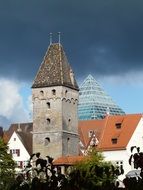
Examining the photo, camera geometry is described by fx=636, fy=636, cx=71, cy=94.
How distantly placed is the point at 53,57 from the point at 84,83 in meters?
111

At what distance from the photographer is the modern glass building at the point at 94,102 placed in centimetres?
17288

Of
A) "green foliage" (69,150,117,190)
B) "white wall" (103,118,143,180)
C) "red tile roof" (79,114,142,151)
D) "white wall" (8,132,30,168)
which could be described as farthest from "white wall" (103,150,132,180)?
"green foliage" (69,150,117,190)

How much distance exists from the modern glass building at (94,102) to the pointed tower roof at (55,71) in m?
89.4

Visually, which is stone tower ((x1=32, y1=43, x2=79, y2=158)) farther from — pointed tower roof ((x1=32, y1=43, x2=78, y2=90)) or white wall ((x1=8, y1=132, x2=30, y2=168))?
white wall ((x1=8, y1=132, x2=30, y2=168))

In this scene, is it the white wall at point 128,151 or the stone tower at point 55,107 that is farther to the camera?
the stone tower at point 55,107

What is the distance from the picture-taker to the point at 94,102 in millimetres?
179750

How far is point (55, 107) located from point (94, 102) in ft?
340

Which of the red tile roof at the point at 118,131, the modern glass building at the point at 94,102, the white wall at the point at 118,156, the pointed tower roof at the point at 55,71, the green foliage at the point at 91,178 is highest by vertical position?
the modern glass building at the point at 94,102

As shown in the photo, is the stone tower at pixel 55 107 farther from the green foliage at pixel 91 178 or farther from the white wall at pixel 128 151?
the green foliage at pixel 91 178

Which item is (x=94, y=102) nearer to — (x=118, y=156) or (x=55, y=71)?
(x=55, y=71)

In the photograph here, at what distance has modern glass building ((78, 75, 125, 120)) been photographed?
567 feet

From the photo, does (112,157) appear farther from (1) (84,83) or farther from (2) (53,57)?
(1) (84,83)

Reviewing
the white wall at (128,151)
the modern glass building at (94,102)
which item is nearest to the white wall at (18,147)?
the white wall at (128,151)

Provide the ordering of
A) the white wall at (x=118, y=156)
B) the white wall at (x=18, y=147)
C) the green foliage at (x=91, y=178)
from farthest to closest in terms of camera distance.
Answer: the white wall at (x=18, y=147)
the white wall at (x=118, y=156)
the green foliage at (x=91, y=178)
